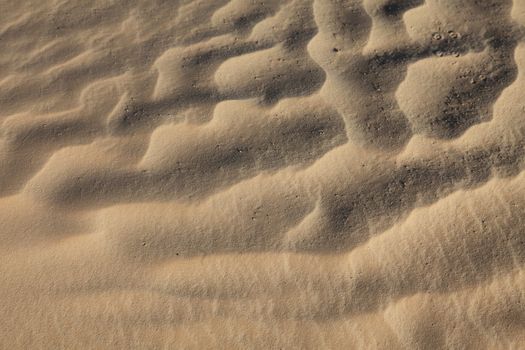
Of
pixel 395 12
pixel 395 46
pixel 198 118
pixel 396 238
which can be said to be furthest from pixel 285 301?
pixel 395 12

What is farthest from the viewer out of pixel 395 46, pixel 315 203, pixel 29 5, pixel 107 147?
pixel 29 5

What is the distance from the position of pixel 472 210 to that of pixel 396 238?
0.88ft

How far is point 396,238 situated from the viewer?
6.54 ft

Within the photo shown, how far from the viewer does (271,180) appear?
2195 millimetres

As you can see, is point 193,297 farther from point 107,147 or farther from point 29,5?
point 29,5

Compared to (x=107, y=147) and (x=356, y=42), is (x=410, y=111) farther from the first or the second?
(x=107, y=147)

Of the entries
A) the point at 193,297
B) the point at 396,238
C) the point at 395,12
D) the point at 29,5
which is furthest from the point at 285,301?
the point at 29,5

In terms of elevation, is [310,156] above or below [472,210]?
above

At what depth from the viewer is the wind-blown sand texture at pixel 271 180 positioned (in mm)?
1881

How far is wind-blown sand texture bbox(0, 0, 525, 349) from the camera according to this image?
6.17ft

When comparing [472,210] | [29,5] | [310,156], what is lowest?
[472,210]

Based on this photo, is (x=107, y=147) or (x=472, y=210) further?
Answer: (x=107, y=147)

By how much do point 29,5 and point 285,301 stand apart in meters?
2.20

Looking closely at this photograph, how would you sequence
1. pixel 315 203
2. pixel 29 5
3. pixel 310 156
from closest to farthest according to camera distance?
pixel 315 203 → pixel 310 156 → pixel 29 5
